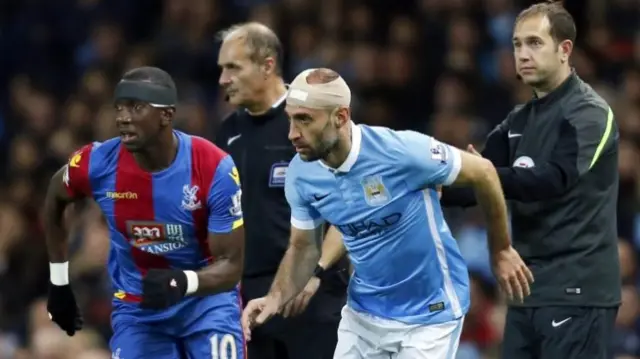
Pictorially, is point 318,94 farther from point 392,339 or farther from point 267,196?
point 267,196

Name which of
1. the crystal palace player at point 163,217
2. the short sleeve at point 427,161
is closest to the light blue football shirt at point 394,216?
the short sleeve at point 427,161

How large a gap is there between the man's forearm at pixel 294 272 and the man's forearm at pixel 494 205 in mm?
865

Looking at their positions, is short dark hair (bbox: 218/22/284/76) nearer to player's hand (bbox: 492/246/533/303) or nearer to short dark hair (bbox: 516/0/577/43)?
short dark hair (bbox: 516/0/577/43)

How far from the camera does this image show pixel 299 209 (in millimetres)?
7047

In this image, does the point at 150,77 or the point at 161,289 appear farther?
the point at 150,77

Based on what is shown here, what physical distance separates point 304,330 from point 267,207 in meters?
0.67

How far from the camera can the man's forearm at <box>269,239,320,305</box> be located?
709 centimetres

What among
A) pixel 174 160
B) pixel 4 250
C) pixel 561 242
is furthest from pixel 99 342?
pixel 561 242

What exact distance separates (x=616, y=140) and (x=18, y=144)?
7.93m

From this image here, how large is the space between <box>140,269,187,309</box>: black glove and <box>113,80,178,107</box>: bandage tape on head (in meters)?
0.80

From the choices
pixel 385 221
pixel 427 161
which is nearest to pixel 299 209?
pixel 385 221

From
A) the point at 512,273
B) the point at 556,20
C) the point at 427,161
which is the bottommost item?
the point at 512,273

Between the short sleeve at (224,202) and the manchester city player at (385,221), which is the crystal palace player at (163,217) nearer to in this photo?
the short sleeve at (224,202)

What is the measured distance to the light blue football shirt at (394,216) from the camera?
677cm
